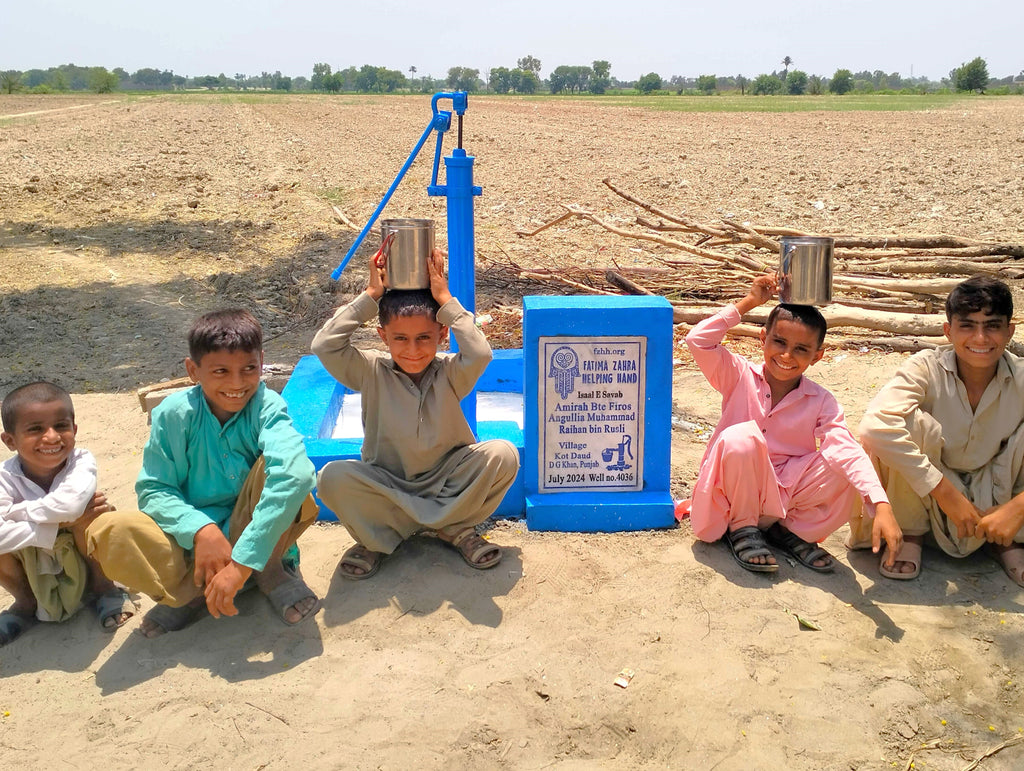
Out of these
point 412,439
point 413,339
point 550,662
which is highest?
point 413,339

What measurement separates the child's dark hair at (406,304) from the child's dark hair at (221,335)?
490mm

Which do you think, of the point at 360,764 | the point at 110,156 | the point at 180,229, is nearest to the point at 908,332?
the point at 360,764

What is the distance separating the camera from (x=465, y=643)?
2.97 metres

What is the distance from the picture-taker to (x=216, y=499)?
3.14 m

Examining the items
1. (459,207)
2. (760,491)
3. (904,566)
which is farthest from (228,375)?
(904,566)

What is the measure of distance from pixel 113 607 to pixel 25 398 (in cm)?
76

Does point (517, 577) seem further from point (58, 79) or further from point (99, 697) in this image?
point (58, 79)

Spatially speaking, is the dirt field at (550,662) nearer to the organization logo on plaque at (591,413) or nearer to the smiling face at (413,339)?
the organization logo on plaque at (591,413)

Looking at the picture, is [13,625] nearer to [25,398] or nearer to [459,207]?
[25,398]

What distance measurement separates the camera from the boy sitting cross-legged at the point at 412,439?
10.8 ft

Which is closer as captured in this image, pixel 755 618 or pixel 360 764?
pixel 360 764

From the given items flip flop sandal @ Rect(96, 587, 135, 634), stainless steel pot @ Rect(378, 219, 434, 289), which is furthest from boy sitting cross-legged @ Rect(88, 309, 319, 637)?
stainless steel pot @ Rect(378, 219, 434, 289)

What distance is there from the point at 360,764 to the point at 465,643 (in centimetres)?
62

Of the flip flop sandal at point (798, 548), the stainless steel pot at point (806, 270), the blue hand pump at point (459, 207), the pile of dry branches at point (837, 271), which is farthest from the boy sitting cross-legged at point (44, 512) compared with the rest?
the pile of dry branches at point (837, 271)
